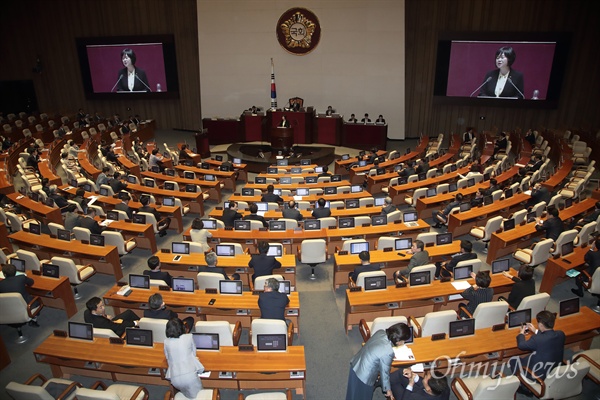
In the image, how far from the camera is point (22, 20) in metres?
25.4

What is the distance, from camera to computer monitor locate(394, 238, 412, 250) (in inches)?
350

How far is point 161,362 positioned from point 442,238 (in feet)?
20.2

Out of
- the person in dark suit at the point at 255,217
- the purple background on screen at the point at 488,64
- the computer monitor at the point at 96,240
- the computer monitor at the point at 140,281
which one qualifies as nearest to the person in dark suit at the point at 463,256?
the person in dark suit at the point at 255,217

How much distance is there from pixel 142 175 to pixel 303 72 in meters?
11.3

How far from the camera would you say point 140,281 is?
7574 millimetres

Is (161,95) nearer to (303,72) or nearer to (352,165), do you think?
(303,72)

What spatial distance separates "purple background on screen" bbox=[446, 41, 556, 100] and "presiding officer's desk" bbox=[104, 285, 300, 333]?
1803 cm

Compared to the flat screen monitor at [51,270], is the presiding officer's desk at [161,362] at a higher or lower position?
lower

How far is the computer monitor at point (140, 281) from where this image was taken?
24.8 feet

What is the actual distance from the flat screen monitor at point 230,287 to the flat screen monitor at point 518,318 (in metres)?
4.31

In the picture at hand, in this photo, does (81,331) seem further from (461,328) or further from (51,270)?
(461,328)

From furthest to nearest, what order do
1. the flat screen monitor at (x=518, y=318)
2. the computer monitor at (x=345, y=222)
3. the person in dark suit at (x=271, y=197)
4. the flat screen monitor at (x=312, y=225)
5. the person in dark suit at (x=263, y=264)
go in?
the person in dark suit at (x=271, y=197) < the computer monitor at (x=345, y=222) < the flat screen monitor at (x=312, y=225) < the person in dark suit at (x=263, y=264) < the flat screen monitor at (x=518, y=318)

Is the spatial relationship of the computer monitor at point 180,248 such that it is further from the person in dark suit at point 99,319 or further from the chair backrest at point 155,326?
the chair backrest at point 155,326

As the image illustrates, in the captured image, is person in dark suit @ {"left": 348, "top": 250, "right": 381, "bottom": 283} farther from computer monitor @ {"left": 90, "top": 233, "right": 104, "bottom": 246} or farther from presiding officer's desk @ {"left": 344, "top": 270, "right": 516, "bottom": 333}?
computer monitor @ {"left": 90, "top": 233, "right": 104, "bottom": 246}
